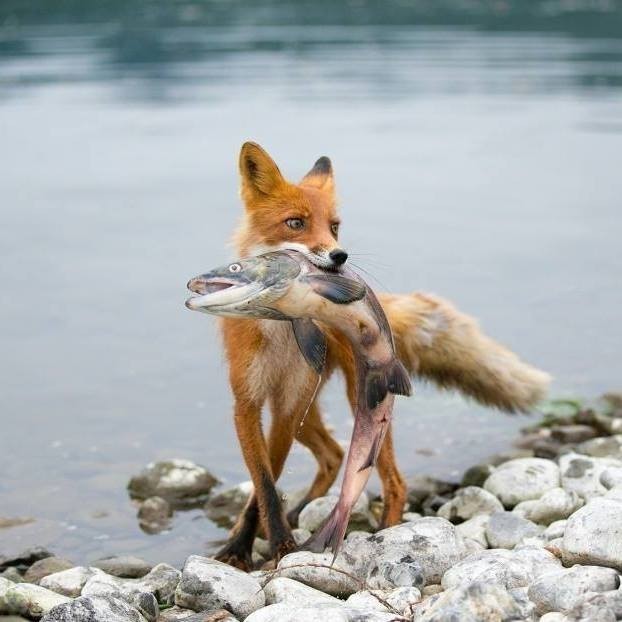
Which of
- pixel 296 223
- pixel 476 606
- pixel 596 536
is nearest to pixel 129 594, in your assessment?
pixel 476 606

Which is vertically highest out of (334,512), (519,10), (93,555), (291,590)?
(519,10)

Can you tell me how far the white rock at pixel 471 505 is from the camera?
267 inches

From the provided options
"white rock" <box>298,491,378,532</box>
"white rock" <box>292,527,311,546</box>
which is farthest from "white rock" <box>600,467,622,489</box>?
"white rock" <box>292,527,311,546</box>

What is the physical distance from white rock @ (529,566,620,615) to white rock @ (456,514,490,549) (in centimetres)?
148

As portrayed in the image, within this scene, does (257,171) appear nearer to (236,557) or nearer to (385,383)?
(385,383)

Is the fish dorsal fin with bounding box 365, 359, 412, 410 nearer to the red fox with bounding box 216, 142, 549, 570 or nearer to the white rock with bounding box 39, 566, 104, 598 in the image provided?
A: the red fox with bounding box 216, 142, 549, 570

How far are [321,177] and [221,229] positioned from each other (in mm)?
7278

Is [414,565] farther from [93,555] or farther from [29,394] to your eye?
[29,394]

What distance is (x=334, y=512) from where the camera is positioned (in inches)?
205

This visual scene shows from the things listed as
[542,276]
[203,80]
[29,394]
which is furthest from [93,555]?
[203,80]

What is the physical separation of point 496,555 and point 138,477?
3.18 meters

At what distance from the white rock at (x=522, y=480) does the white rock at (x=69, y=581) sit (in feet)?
8.21

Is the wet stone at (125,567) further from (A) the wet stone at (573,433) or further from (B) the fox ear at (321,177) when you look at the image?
(A) the wet stone at (573,433)

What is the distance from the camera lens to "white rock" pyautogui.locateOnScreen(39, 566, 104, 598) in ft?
18.9
